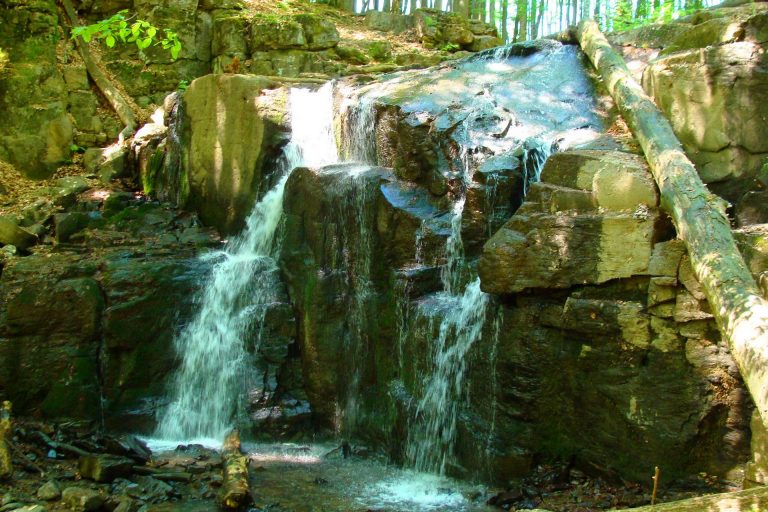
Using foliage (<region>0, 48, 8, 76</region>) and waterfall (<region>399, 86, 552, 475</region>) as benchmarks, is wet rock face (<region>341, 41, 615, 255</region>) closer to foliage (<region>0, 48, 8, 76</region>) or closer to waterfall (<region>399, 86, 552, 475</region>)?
waterfall (<region>399, 86, 552, 475</region>)

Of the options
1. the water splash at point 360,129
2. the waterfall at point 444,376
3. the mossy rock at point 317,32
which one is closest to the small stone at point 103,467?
the waterfall at point 444,376

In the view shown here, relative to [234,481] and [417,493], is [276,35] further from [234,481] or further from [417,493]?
[417,493]

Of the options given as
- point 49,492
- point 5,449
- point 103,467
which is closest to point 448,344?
point 103,467

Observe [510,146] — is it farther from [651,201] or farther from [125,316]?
[125,316]

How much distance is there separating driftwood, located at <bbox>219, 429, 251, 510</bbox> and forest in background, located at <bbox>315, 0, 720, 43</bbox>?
14.8 meters

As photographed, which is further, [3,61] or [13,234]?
[3,61]

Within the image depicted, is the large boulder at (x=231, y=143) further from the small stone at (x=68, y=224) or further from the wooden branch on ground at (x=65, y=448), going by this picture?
the wooden branch on ground at (x=65, y=448)

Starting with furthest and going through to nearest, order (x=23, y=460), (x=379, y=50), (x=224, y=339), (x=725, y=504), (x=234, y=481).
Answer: (x=379, y=50), (x=224, y=339), (x=23, y=460), (x=234, y=481), (x=725, y=504)

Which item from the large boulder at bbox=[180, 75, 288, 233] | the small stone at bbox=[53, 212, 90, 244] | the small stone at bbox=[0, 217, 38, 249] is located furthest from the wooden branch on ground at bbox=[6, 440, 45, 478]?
the large boulder at bbox=[180, 75, 288, 233]

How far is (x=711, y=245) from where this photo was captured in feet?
15.8

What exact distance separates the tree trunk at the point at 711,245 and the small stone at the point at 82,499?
5041 mm

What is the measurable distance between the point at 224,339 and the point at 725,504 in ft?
21.8

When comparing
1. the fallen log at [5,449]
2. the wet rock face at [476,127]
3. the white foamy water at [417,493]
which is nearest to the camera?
the white foamy water at [417,493]

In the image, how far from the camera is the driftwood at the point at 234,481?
228 inches
